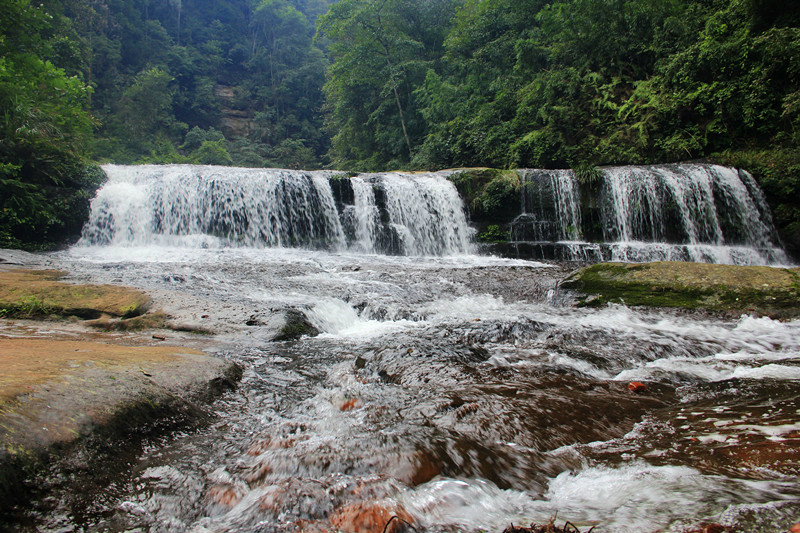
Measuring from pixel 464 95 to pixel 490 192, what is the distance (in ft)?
31.2

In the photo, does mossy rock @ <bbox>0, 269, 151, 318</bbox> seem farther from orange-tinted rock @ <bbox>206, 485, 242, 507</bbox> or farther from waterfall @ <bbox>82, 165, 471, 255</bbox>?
waterfall @ <bbox>82, 165, 471, 255</bbox>

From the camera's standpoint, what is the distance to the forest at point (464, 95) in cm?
1160

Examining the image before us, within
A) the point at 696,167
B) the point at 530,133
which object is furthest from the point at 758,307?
the point at 530,133

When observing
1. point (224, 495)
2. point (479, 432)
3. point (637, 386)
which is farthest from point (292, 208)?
point (224, 495)

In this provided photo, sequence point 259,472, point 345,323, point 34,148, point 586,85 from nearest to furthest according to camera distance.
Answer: point 259,472 → point 345,323 → point 34,148 → point 586,85

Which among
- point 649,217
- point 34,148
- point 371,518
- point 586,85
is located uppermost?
point 586,85

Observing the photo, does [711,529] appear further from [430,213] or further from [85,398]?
[430,213]

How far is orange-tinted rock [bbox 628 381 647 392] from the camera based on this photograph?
303 centimetres

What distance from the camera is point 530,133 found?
16.0 m

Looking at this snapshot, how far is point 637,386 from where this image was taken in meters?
3.08

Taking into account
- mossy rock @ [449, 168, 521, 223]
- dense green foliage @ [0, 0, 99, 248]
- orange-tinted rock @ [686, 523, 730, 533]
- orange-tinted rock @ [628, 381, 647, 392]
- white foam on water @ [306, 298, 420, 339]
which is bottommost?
orange-tinted rock @ [628, 381, 647, 392]

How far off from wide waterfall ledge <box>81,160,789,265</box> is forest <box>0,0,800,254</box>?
3.07ft

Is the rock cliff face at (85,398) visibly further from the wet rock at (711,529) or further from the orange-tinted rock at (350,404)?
the wet rock at (711,529)

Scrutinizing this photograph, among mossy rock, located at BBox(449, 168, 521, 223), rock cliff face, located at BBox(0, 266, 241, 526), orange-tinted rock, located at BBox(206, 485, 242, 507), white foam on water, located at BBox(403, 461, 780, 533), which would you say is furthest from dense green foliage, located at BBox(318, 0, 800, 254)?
orange-tinted rock, located at BBox(206, 485, 242, 507)
